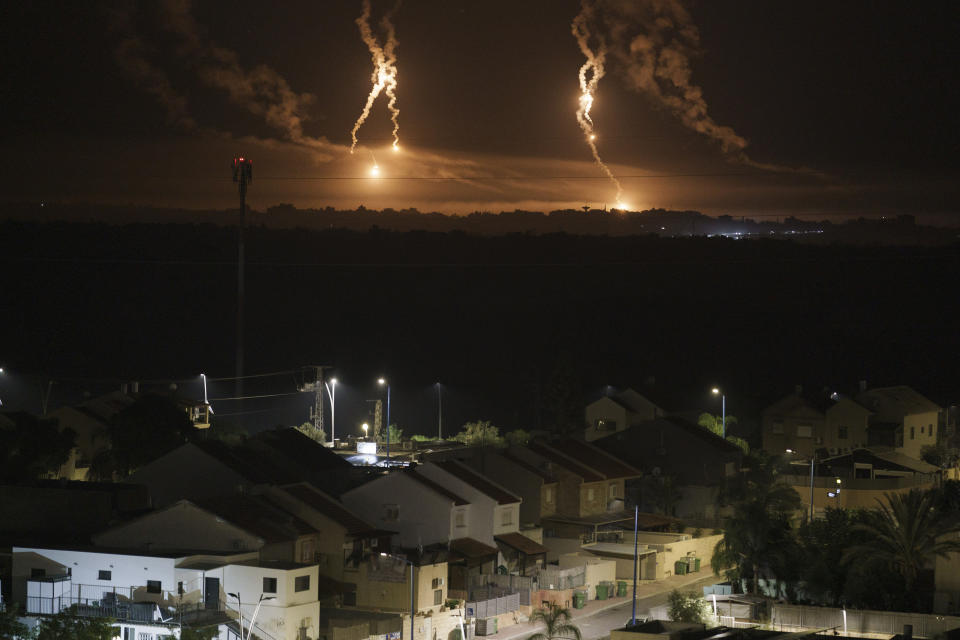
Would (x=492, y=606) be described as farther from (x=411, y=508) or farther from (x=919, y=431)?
(x=919, y=431)

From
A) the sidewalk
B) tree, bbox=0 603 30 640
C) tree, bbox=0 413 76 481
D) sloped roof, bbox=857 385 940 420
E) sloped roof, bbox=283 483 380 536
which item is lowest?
the sidewalk

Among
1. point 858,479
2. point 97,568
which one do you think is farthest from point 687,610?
point 858,479

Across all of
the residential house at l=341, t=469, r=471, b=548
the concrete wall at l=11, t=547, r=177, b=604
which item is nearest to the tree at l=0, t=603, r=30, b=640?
the concrete wall at l=11, t=547, r=177, b=604

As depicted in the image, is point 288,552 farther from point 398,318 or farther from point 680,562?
point 398,318

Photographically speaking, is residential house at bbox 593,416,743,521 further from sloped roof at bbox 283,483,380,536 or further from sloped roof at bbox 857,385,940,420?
sloped roof at bbox 283,483,380,536

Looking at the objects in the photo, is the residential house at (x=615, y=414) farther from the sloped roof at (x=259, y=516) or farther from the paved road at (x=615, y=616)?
the sloped roof at (x=259, y=516)

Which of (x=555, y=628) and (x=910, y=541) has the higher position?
(x=910, y=541)
